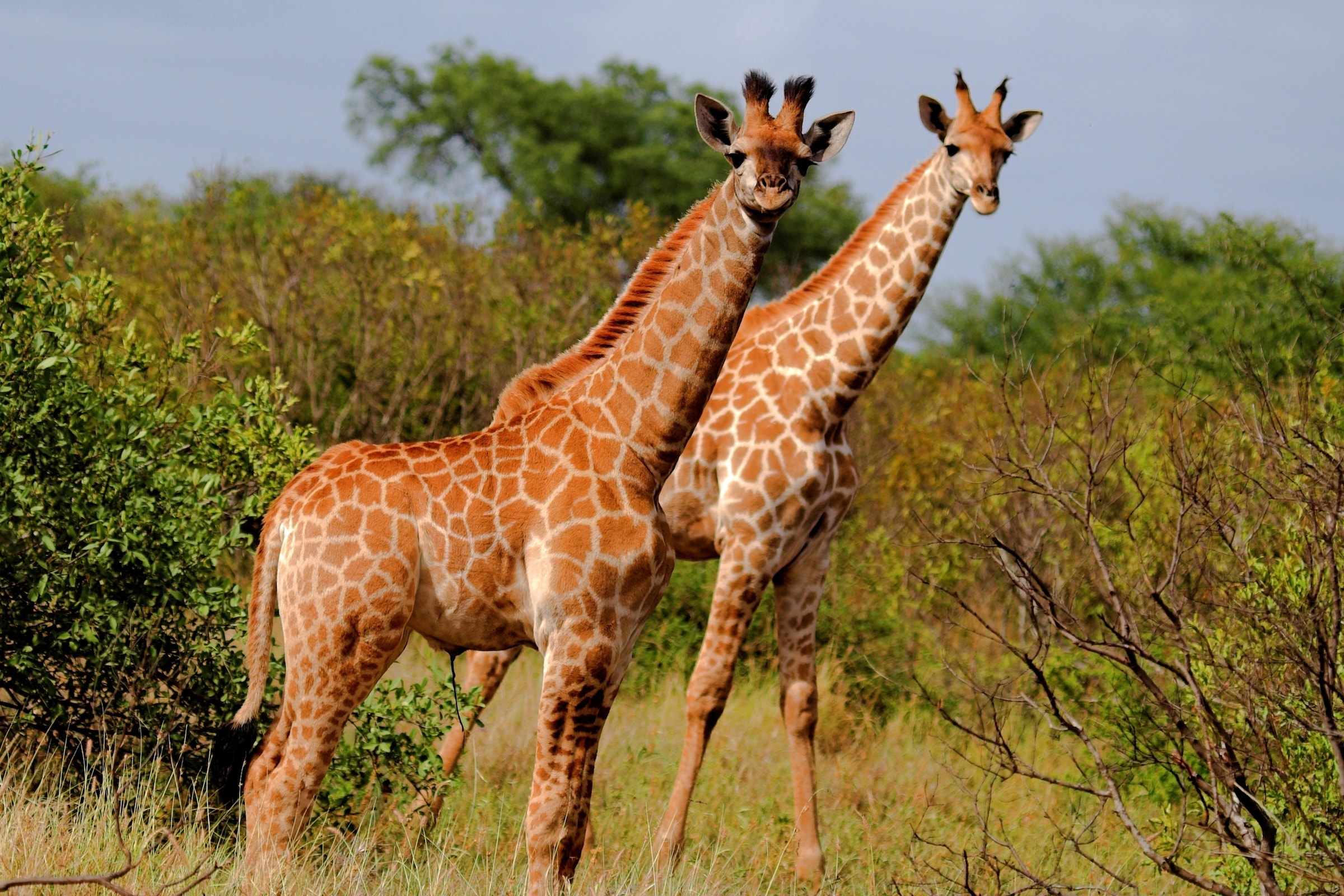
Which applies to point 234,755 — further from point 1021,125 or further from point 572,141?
point 572,141

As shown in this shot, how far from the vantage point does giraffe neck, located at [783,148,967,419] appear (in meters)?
7.00

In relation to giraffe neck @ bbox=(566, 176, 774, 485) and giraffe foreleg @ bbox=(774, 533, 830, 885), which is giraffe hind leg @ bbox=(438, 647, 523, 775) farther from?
giraffe neck @ bbox=(566, 176, 774, 485)

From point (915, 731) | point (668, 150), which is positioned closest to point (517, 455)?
point (915, 731)

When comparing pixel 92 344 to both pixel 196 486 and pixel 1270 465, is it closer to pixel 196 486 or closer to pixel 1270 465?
pixel 196 486

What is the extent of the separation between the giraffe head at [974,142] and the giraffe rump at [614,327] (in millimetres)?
1890

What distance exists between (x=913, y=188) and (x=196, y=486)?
3.82m

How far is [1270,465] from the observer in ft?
17.0

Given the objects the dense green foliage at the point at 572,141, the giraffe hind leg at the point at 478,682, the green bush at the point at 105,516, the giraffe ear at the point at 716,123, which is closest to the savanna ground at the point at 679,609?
the green bush at the point at 105,516

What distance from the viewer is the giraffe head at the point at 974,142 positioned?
6.85m

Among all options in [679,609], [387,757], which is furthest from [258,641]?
[679,609]

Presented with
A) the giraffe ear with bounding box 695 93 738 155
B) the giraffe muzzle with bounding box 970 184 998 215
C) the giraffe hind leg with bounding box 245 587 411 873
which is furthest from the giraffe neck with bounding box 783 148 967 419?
the giraffe hind leg with bounding box 245 587 411 873

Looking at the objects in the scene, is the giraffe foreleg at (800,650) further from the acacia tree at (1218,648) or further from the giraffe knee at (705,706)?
the acacia tree at (1218,648)

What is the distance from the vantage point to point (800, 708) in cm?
701

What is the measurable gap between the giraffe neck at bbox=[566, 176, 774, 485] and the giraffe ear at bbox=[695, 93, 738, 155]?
155 millimetres
